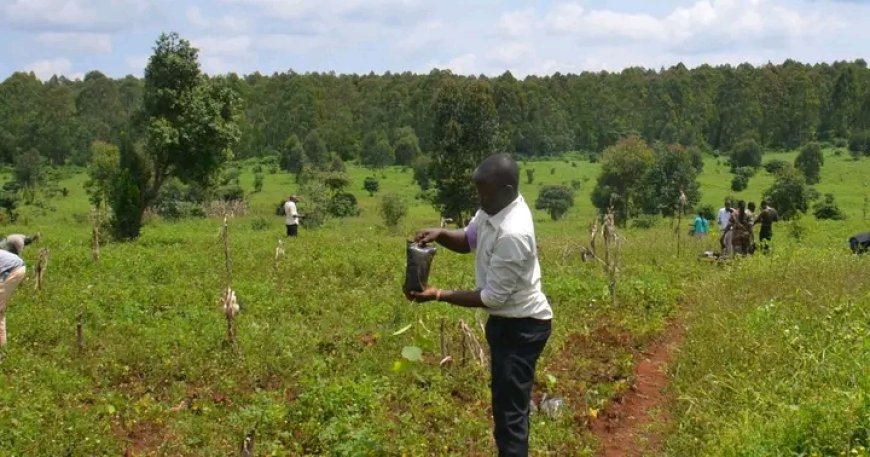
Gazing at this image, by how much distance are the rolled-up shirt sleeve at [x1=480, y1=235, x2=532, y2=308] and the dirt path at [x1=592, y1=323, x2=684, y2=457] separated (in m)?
2.53

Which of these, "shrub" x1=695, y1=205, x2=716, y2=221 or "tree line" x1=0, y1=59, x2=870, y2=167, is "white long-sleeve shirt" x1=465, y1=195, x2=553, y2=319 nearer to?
"shrub" x1=695, y1=205, x2=716, y2=221

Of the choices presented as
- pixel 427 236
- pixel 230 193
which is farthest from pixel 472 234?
pixel 230 193

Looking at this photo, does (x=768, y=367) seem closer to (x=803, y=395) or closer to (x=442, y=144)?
(x=803, y=395)

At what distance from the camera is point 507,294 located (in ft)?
16.9

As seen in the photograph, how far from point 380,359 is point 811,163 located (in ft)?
158

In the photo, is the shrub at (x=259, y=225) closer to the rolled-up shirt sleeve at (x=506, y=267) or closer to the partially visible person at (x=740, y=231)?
the partially visible person at (x=740, y=231)

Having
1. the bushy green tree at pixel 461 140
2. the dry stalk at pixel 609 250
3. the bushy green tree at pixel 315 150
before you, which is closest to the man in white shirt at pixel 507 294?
the dry stalk at pixel 609 250

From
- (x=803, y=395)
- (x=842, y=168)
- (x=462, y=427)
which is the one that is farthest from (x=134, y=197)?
(x=842, y=168)

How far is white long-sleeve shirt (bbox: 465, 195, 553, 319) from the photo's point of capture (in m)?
5.12

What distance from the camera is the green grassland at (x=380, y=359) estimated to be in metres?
6.84

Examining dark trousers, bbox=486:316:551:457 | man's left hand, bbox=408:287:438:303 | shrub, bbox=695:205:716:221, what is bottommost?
shrub, bbox=695:205:716:221

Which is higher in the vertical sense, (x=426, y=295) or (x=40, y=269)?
(x=426, y=295)

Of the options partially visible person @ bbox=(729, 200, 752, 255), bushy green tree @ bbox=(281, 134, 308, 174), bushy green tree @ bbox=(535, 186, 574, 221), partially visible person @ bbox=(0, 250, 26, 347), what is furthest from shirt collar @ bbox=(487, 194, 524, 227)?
bushy green tree @ bbox=(281, 134, 308, 174)

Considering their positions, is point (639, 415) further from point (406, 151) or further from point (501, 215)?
point (406, 151)
